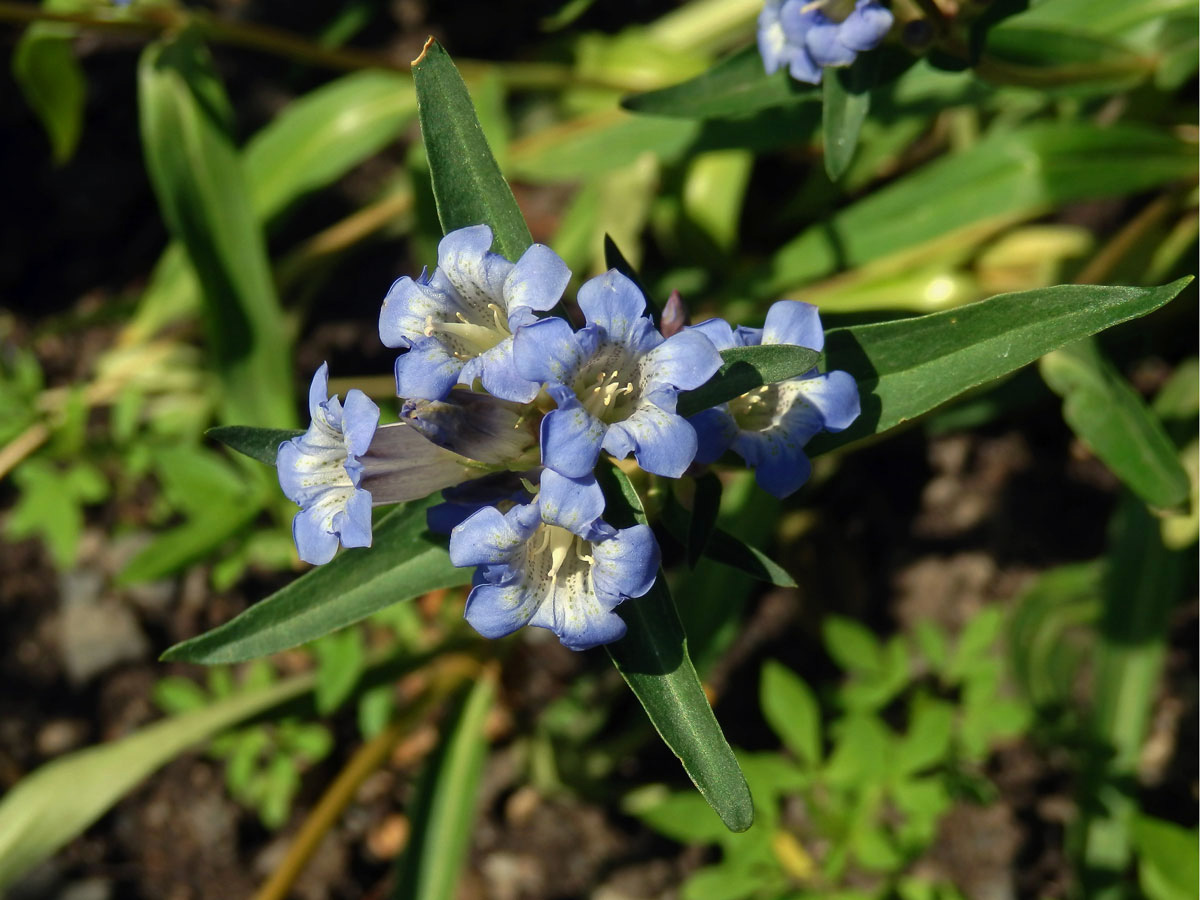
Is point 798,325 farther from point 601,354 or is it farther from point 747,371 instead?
point 601,354

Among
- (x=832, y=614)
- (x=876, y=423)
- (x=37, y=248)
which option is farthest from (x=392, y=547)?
(x=37, y=248)

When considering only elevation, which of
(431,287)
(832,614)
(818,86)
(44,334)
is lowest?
(832,614)

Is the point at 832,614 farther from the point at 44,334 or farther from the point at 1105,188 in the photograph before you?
the point at 44,334

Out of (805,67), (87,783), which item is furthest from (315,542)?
(87,783)

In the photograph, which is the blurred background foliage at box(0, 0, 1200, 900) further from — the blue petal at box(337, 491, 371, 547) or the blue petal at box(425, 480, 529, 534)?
the blue petal at box(337, 491, 371, 547)

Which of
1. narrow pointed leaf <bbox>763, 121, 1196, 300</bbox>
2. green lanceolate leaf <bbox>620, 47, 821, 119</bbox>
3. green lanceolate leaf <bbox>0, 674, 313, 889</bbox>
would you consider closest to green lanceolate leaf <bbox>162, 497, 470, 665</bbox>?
green lanceolate leaf <bbox>620, 47, 821, 119</bbox>

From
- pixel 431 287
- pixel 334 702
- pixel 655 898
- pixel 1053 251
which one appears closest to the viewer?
pixel 431 287
